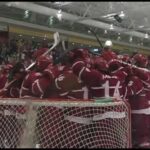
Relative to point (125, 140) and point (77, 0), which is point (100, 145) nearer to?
point (125, 140)

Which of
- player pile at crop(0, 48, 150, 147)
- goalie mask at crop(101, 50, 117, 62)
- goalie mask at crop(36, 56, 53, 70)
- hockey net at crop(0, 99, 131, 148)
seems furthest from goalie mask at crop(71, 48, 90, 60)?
hockey net at crop(0, 99, 131, 148)

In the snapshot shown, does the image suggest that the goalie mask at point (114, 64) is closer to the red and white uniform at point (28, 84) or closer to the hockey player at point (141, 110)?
the hockey player at point (141, 110)

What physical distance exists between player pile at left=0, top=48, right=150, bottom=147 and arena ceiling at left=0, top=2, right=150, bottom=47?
4.72 m

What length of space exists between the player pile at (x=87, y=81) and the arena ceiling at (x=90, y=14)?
4.72m

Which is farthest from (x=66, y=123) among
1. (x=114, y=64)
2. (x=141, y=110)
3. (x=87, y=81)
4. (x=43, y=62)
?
(x=141, y=110)

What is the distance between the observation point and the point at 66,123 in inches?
96.4

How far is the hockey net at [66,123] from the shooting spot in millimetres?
2178

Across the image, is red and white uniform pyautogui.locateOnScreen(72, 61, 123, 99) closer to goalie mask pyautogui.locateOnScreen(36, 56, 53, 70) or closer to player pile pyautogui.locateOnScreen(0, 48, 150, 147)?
player pile pyautogui.locateOnScreen(0, 48, 150, 147)

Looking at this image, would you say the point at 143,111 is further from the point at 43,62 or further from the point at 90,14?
the point at 90,14

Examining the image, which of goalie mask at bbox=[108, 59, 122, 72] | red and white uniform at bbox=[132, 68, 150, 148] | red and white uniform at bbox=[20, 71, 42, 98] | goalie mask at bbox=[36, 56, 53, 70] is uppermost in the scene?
goalie mask at bbox=[36, 56, 53, 70]

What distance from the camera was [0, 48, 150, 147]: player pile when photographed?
3158 mm

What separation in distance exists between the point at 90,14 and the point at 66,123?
25.5 ft

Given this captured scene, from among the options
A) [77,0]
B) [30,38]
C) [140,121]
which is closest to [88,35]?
[30,38]

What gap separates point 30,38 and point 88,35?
257cm
